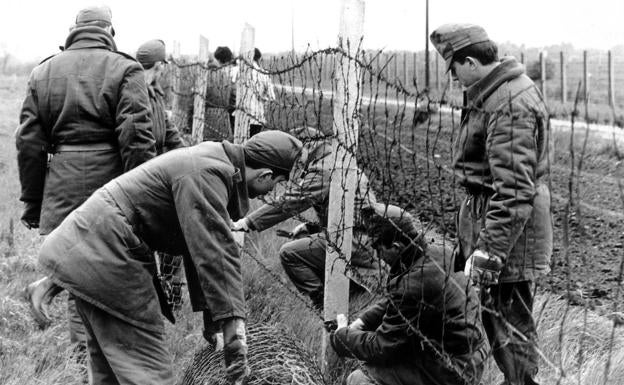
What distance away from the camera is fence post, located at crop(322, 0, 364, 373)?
13.1 ft

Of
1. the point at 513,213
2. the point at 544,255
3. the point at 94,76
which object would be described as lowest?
the point at 544,255

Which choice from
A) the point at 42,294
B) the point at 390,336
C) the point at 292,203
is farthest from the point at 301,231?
the point at 42,294

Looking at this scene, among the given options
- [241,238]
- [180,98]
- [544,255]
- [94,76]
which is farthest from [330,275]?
[180,98]

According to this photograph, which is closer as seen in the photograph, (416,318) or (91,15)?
(416,318)

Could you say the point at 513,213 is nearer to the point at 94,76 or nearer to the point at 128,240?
the point at 128,240

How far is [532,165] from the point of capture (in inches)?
139

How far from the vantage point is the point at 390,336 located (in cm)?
386

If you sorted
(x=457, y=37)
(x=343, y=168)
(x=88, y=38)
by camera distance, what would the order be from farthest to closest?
(x=88, y=38)
(x=343, y=168)
(x=457, y=37)

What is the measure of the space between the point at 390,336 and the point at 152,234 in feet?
3.89

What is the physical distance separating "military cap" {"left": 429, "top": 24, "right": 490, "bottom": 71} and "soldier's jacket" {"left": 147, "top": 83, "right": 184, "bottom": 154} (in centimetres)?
231

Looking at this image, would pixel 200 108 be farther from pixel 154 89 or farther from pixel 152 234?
pixel 152 234

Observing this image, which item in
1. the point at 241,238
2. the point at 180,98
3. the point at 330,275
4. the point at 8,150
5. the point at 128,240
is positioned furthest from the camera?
the point at 8,150

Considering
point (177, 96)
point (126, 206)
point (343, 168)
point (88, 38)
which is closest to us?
point (126, 206)

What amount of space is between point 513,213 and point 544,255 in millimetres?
452
